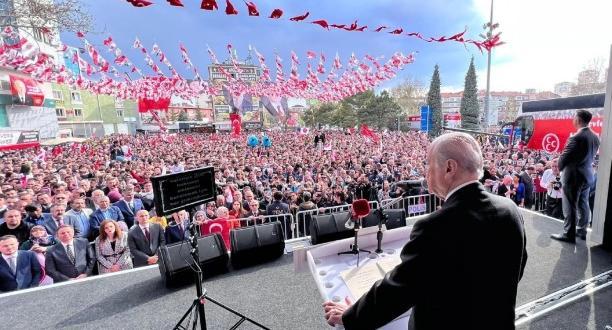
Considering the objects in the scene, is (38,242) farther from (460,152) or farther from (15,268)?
(460,152)

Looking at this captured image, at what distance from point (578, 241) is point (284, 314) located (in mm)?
3814

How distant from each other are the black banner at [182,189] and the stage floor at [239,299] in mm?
1048

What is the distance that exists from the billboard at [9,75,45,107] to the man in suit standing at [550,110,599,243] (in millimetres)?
31727

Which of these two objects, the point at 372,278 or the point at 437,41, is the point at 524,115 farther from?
the point at 372,278

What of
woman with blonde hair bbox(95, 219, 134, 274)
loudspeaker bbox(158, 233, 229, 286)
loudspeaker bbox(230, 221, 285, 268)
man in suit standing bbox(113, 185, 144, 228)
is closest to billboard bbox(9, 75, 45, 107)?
man in suit standing bbox(113, 185, 144, 228)

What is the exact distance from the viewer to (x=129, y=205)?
19.6 feet

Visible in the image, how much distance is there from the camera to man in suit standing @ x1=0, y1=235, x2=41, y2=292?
3.17m

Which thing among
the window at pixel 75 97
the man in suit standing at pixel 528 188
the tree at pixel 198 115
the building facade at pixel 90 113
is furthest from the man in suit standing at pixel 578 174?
the tree at pixel 198 115

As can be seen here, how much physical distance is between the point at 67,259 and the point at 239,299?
94.4 inches

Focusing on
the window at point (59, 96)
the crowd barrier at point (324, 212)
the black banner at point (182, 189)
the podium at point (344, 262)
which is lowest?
the crowd barrier at point (324, 212)

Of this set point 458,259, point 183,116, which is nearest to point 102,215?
point 458,259

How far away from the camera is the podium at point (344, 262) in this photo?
5.74 ft

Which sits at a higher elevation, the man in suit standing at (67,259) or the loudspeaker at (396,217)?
the loudspeaker at (396,217)

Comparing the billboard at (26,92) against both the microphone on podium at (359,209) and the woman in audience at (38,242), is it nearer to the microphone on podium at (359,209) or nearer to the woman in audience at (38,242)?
the woman in audience at (38,242)
